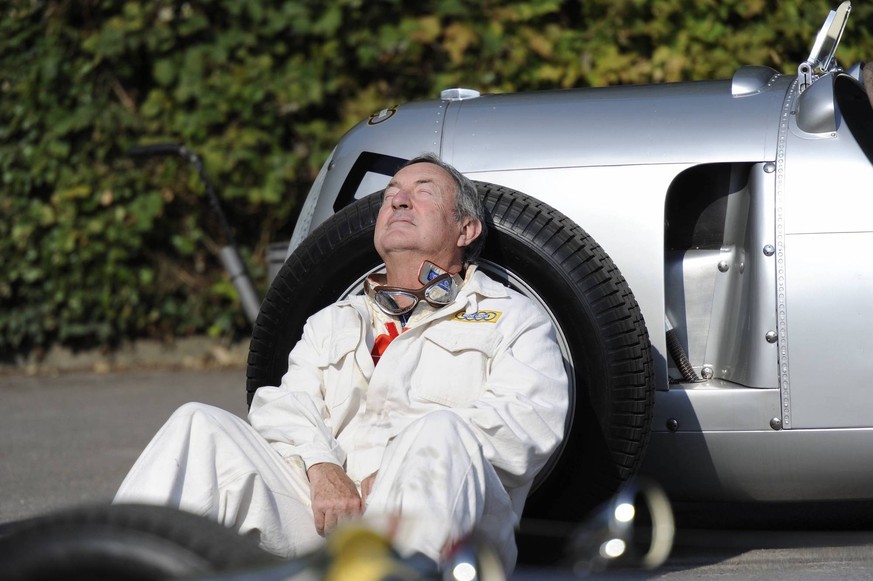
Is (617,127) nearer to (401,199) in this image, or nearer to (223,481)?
(401,199)

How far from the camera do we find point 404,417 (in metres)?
3.02

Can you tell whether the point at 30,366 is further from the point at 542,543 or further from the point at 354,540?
the point at 354,540

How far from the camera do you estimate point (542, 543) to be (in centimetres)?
354

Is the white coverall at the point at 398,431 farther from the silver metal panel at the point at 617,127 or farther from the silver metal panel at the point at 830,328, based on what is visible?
the silver metal panel at the point at 830,328

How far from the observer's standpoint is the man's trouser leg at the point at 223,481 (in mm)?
2695

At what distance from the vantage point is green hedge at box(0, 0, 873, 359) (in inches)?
279

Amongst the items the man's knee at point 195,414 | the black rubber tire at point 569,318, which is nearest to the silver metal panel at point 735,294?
the black rubber tire at point 569,318

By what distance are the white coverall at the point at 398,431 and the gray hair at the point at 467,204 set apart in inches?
4.8

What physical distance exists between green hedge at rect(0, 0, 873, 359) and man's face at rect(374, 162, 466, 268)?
3.77 metres

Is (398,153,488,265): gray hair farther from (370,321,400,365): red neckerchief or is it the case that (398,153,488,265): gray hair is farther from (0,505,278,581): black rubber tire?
(0,505,278,581): black rubber tire

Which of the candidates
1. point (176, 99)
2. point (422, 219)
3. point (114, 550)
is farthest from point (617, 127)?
point (176, 99)

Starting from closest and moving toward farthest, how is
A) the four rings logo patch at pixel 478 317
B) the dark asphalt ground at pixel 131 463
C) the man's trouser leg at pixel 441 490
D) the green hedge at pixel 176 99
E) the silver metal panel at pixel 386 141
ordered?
the man's trouser leg at pixel 441 490 → the four rings logo patch at pixel 478 317 → the dark asphalt ground at pixel 131 463 → the silver metal panel at pixel 386 141 → the green hedge at pixel 176 99

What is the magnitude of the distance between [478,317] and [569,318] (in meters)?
0.34

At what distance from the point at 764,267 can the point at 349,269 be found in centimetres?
122
